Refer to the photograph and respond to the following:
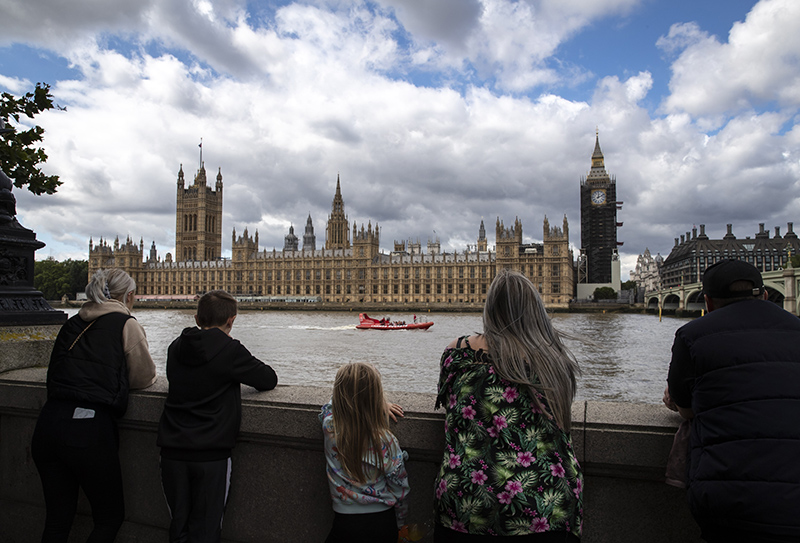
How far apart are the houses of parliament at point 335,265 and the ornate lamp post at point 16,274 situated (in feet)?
229

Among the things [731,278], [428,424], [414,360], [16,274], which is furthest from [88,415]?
[414,360]

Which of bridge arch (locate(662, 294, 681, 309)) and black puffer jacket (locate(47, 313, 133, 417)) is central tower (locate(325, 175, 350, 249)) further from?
black puffer jacket (locate(47, 313, 133, 417))

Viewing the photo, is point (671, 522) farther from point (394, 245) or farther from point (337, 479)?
point (394, 245)

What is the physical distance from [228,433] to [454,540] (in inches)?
47.0

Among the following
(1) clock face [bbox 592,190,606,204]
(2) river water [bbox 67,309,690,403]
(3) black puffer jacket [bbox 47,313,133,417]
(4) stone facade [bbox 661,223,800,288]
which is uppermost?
(1) clock face [bbox 592,190,606,204]

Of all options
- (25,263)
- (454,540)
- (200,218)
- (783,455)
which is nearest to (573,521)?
(454,540)

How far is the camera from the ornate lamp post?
12.3ft

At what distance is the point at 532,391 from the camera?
6.48ft

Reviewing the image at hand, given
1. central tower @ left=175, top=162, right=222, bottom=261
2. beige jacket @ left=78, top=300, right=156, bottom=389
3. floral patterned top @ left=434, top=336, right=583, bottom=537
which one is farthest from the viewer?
central tower @ left=175, top=162, right=222, bottom=261

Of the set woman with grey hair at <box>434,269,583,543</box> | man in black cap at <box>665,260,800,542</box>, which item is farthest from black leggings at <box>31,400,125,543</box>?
man in black cap at <box>665,260,800,542</box>

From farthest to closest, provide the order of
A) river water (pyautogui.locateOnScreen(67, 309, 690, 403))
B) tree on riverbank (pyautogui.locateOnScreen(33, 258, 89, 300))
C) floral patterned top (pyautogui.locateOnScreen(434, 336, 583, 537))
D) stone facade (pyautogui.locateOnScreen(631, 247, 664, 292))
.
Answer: stone facade (pyautogui.locateOnScreen(631, 247, 664, 292)), tree on riverbank (pyautogui.locateOnScreen(33, 258, 89, 300)), river water (pyautogui.locateOnScreen(67, 309, 690, 403)), floral patterned top (pyautogui.locateOnScreen(434, 336, 583, 537))

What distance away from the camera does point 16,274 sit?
3.86m

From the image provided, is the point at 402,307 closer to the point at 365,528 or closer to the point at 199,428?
the point at 199,428

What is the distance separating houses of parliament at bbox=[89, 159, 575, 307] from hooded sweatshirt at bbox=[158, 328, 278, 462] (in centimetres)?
7057
